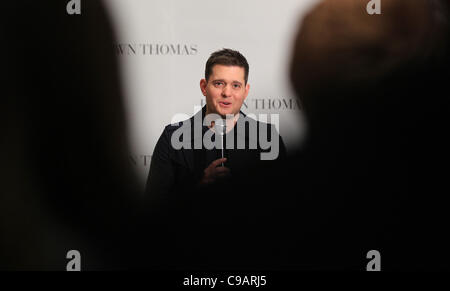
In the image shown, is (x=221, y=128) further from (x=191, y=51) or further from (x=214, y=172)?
(x=191, y=51)

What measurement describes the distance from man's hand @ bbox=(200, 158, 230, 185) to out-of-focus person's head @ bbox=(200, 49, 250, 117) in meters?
0.25

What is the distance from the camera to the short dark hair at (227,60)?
1878 mm

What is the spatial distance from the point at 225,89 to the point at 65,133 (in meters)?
0.68

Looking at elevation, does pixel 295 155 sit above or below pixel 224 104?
below

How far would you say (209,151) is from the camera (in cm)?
190

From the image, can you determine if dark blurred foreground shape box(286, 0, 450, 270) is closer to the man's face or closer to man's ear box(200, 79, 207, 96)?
the man's face

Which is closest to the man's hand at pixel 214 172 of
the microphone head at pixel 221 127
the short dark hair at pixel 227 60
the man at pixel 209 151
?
the man at pixel 209 151

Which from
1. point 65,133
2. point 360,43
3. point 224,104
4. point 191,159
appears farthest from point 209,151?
point 360,43

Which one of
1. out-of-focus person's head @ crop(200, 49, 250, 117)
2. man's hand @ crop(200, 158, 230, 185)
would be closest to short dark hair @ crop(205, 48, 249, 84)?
out-of-focus person's head @ crop(200, 49, 250, 117)

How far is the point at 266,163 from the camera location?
6.25ft

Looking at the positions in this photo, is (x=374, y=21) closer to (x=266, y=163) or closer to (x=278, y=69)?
(x=278, y=69)

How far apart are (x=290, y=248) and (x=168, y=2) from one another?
3.68 feet

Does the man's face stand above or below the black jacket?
above

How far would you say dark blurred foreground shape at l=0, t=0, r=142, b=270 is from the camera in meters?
1.90
